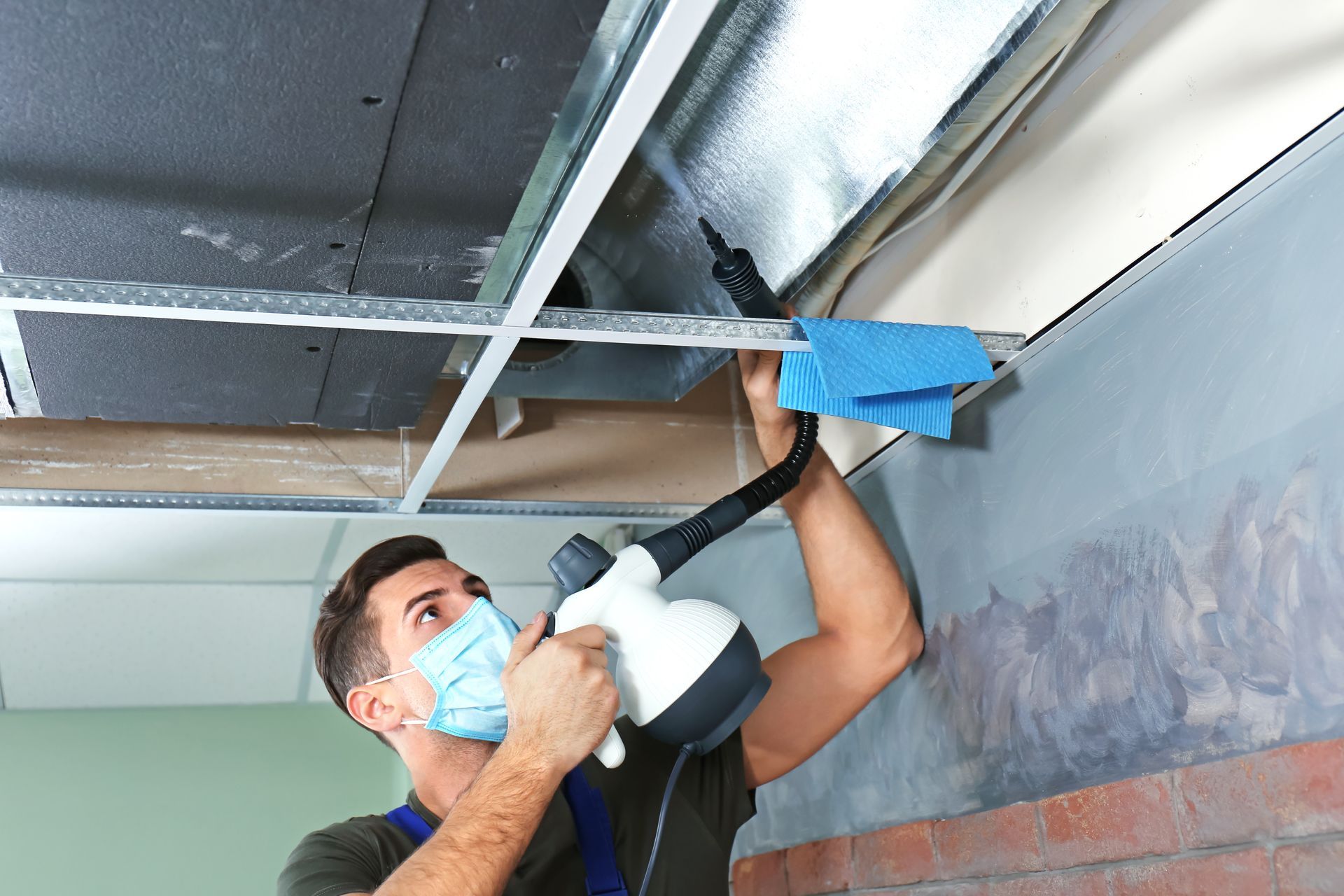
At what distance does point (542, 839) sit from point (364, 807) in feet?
8.54

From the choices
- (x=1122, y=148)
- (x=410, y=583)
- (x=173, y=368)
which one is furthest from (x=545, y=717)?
(x=1122, y=148)

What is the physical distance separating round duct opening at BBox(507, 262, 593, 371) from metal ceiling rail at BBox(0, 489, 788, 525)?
264 mm

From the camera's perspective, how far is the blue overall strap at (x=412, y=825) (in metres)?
1.32

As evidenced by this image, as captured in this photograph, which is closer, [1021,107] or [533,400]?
[1021,107]

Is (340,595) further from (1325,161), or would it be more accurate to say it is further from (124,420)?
(1325,161)

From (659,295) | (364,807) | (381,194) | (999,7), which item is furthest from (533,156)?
(364,807)

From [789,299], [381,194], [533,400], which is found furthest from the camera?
[533,400]

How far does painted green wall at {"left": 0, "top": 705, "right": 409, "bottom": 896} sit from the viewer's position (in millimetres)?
3232

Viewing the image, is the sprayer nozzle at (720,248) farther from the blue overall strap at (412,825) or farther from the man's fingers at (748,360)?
the blue overall strap at (412,825)

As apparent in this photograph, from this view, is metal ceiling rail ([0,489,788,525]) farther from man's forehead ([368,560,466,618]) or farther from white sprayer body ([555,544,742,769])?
white sprayer body ([555,544,742,769])

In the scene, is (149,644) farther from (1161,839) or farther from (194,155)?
(1161,839)

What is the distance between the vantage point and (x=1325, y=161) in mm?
958

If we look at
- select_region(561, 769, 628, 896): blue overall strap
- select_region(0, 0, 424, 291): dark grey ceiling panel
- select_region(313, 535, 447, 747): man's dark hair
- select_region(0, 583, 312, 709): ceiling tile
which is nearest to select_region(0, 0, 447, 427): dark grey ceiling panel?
select_region(0, 0, 424, 291): dark grey ceiling panel

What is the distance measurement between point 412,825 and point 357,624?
30 centimetres
